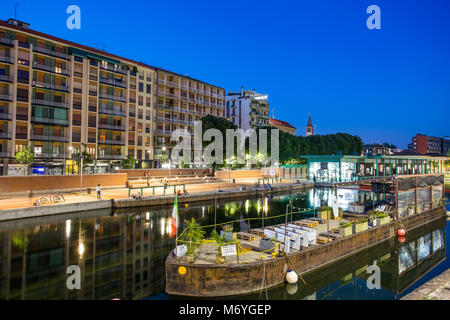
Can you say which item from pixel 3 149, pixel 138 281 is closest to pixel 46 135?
pixel 3 149

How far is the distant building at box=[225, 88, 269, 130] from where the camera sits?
4486 inches

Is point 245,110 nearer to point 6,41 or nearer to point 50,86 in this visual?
point 50,86

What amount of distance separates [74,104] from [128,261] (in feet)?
165

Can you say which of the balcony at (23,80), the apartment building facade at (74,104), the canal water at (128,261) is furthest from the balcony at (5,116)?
the canal water at (128,261)

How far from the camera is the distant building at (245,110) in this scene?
374 ft

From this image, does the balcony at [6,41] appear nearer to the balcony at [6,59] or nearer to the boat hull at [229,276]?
the balcony at [6,59]

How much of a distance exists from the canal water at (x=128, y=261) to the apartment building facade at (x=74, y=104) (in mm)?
25220

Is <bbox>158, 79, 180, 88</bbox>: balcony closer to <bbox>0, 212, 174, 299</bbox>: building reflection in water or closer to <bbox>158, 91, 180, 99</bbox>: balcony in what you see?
<bbox>158, 91, 180, 99</bbox>: balcony

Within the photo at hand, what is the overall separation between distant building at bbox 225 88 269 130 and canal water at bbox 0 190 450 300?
85.9 m

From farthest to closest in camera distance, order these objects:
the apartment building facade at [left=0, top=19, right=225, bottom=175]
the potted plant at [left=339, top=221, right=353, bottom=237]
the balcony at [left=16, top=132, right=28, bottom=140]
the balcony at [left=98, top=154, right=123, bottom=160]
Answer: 1. the balcony at [left=98, top=154, right=123, bottom=160]
2. the balcony at [left=16, top=132, right=28, bottom=140]
3. the apartment building facade at [left=0, top=19, right=225, bottom=175]
4. the potted plant at [left=339, top=221, right=353, bottom=237]

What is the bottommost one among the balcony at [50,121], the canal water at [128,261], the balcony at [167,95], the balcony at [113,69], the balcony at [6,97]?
the canal water at [128,261]

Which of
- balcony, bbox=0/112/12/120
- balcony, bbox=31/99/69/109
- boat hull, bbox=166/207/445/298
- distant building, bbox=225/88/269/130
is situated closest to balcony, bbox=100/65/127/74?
balcony, bbox=31/99/69/109

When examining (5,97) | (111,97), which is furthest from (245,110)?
(5,97)
